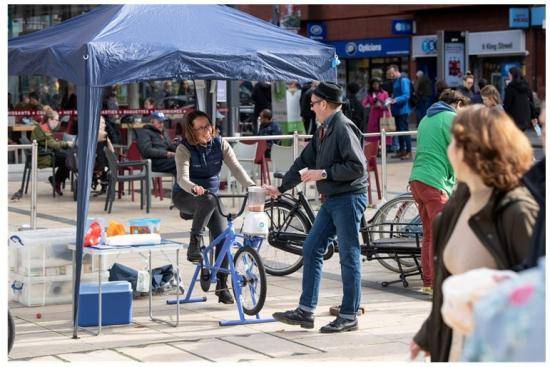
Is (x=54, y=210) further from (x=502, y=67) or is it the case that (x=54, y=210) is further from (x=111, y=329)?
(x=502, y=67)

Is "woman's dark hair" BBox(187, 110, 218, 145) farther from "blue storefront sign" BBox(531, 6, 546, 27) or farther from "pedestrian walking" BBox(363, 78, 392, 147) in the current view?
"blue storefront sign" BBox(531, 6, 546, 27)

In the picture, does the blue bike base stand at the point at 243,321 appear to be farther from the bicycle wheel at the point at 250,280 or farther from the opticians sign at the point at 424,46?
the opticians sign at the point at 424,46

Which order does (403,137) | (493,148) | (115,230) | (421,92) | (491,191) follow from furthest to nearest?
1. (421,92)
2. (403,137)
3. (115,230)
4. (491,191)
5. (493,148)

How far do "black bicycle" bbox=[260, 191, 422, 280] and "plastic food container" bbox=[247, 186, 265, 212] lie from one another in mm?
1540

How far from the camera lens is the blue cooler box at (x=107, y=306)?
8023 millimetres

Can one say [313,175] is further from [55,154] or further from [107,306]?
[55,154]

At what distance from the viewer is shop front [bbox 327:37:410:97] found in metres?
37.5

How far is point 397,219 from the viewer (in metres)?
10.5

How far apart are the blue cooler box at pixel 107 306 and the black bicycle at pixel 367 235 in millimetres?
2136

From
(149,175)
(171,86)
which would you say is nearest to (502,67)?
A: (171,86)

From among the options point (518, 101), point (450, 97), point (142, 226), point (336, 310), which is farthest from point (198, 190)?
point (518, 101)

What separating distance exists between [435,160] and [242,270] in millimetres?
1745

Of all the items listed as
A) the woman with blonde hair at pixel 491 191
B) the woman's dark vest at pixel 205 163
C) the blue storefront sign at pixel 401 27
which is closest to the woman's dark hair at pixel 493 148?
the woman with blonde hair at pixel 491 191

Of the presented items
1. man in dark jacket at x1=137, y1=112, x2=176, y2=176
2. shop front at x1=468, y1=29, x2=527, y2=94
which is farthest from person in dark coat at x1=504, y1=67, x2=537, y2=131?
shop front at x1=468, y1=29, x2=527, y2=94
